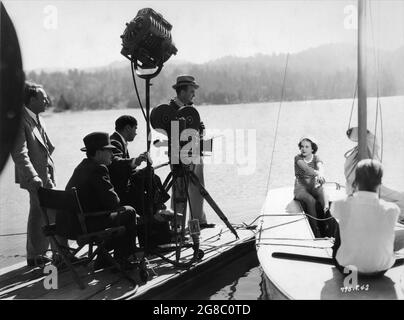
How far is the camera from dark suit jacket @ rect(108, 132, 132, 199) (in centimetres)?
459

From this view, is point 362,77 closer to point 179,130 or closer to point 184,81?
point 179,130

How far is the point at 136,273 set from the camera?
4523 mm

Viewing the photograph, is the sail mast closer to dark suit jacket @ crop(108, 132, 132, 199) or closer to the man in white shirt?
the man in white shirt

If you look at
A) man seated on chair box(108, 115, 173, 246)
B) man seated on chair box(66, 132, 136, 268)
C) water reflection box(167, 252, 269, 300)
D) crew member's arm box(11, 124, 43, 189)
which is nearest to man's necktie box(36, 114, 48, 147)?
crew member's arm box(11, 124, 43, 189)

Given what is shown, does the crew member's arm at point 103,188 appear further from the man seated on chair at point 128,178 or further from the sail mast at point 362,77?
the sail mast at point 362,77

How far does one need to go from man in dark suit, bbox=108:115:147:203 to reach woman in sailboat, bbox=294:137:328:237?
206 centimetres

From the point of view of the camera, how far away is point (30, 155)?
4.67 metres

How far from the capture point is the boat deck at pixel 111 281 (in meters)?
4.00

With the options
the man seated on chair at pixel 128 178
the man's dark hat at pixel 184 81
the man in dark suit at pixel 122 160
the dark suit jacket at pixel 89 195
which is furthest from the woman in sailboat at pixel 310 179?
the dark suit jacket at pixel 89 195

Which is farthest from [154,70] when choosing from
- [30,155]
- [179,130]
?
[30,155]

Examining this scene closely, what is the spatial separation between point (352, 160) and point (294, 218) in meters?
0.88

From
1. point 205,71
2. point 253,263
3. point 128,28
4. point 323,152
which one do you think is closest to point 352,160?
point 253,263

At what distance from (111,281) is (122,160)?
1.01 metres

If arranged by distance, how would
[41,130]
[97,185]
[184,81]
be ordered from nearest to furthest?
[97,185] → [41,130] → [184,81]
